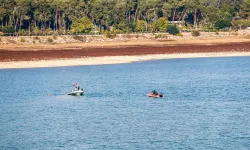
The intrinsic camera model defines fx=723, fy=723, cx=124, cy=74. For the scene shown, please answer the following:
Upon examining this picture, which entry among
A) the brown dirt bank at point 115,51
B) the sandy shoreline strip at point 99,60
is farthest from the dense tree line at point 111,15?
the sandy shoreline strip at point 99,60

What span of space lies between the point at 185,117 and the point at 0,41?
3034 inches

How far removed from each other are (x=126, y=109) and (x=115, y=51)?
5654 centimetres

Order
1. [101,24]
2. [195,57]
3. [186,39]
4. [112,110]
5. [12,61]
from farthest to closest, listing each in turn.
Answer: [101,24] < [186,39] < [195,57] < [12,61] < [112,110]

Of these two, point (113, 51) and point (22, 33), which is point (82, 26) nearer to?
point (22, 33)

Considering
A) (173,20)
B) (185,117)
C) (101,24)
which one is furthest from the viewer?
(173,20)

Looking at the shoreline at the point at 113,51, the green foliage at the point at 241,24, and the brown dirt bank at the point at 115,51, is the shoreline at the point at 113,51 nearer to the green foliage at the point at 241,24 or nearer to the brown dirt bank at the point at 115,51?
the brown dirt bank at the point at 115,51

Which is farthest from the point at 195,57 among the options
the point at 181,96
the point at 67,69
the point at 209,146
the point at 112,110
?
the point at 209,146

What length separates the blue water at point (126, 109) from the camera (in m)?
42.3

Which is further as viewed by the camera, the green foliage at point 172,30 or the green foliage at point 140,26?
the green foliage at point 140,26

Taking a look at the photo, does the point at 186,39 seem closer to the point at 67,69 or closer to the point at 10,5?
the point at 10,5

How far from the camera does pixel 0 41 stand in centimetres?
12181

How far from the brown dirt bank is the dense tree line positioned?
2533 cm

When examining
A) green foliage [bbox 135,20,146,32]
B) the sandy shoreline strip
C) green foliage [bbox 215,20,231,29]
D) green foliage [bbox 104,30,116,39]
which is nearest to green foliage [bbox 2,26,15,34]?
green foliage [bbox 104,30,116,39]

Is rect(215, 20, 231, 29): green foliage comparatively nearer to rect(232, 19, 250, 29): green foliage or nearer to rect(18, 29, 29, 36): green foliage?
rect(232, 19, 250, 29): green foliage
